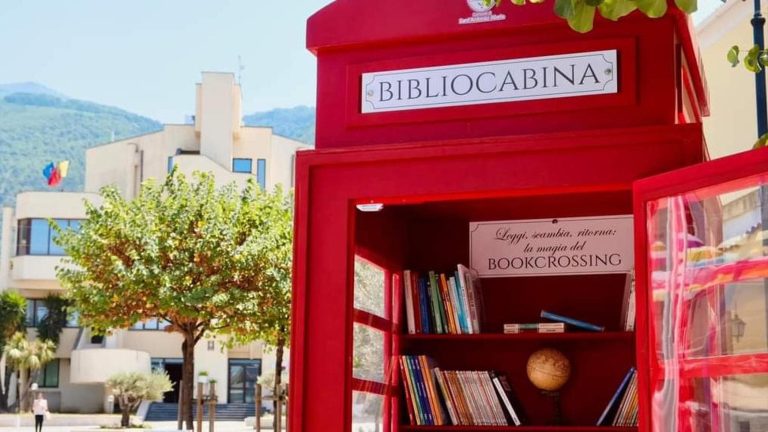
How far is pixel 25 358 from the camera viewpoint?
139ft

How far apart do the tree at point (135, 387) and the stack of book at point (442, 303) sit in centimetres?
3449

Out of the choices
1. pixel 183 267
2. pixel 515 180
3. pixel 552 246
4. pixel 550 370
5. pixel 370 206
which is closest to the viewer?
pixel 515 180

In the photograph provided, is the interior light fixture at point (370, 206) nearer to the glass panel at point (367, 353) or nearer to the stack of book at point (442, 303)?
the glass panel at point (367, 353)

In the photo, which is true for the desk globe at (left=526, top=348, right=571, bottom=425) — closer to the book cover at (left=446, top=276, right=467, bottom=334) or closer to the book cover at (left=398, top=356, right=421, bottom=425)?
the book cover at (left=446, top=276, right=467, bottom=334)

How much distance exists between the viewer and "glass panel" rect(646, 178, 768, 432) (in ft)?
12.1

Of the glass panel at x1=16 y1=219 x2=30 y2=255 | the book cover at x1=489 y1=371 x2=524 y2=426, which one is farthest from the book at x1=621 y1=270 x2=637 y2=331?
the glass panel at x1=16 y1=219 x2=30 y2=255

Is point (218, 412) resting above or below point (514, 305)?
below

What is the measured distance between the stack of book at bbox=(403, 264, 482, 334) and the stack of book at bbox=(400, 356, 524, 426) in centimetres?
18

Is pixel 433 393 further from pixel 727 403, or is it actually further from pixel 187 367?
pixel 187 367

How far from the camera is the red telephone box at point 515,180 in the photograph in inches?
155

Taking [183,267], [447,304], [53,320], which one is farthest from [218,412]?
[447,304]

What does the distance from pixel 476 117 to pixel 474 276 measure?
1.16 m

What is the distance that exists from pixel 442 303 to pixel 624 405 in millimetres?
969

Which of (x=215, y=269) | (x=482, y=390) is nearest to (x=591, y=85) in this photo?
(x=482, y=390)
